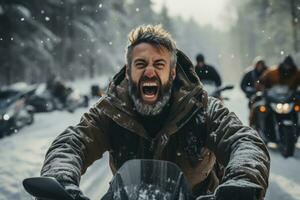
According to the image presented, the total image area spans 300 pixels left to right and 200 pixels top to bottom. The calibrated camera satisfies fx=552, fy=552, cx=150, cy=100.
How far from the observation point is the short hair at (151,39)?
3.02 meters

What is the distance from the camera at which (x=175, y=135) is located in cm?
307

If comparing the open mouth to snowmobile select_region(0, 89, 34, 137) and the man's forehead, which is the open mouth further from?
snowmobile select_region(0, 89, 34, 137)

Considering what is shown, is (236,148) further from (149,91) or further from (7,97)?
(7,97)

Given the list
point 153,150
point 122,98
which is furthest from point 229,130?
point 122,98

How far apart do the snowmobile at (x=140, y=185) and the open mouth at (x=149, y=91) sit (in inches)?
18.7

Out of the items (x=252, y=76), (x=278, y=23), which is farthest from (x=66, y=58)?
(x=252, y=76)

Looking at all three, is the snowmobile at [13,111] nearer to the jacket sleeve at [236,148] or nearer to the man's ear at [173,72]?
the man's ear at [173,72]

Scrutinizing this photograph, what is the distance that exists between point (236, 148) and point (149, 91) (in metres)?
0.53

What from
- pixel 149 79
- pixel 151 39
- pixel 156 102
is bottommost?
pixel 156 102

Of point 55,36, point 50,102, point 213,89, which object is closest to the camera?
point 213,89

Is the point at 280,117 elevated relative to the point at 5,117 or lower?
lower

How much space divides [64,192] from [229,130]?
1.08m

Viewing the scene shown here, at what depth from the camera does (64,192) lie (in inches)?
87.8

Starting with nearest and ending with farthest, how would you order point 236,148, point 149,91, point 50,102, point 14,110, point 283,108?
point 236,148 → point 149,91 → point 283,108 → point 14,110 → point 50,102
